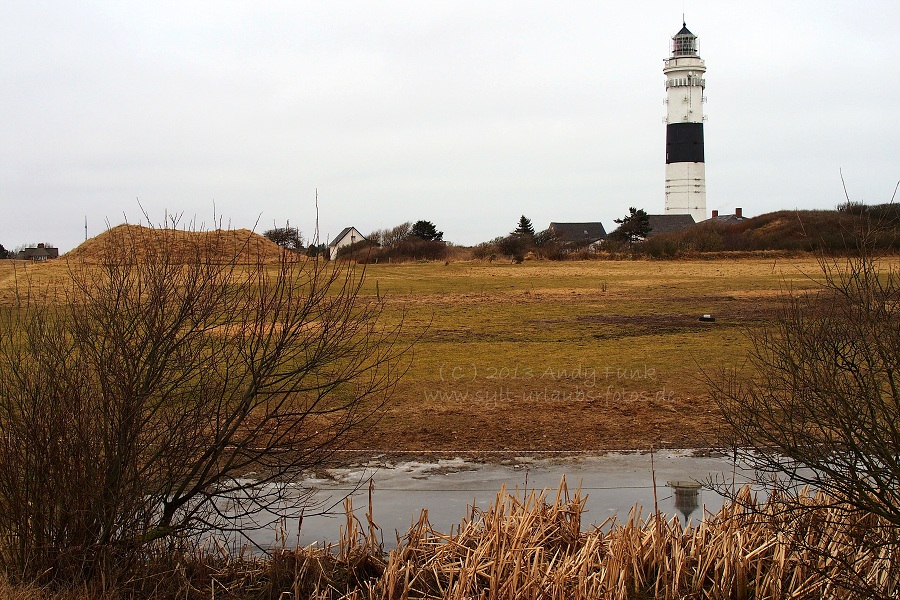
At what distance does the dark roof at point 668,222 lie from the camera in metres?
77.5

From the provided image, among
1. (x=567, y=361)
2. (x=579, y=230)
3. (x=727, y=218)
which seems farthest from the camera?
(x=579, y=230)

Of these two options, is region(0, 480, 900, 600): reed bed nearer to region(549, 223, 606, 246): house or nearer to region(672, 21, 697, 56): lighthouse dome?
region(672, 21, 697, 56): lighthouse dome

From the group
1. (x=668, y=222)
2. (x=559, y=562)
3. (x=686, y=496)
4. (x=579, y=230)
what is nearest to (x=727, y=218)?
(x=668, y=222)

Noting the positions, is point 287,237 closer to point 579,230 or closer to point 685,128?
→ point 685,128

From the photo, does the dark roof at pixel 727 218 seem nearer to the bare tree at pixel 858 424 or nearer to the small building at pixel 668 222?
the small building at pixel 668 222

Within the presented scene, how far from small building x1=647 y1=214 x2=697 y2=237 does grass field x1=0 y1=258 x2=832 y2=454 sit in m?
38.0

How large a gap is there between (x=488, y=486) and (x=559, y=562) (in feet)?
8.72

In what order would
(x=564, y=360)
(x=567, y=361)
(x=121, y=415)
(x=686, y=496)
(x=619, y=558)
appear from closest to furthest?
(x=121, y=415) → (x=619, y=558) → (x=686, y=496) → (x=567, y=361) → (x=564, y=360)

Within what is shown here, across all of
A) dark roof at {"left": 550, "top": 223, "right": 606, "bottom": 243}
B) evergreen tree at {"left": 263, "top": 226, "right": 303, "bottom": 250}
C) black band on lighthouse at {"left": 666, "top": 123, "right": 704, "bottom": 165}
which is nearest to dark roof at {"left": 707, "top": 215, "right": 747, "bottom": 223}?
black band on lighthouse at {"left": 666, "top": 123, "right": 704, "bottom": 165}

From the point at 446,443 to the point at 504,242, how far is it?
48.4 m

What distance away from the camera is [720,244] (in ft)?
185

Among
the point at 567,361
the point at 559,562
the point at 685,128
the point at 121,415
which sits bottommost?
the point at 559,562

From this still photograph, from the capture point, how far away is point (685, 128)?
7344 cm

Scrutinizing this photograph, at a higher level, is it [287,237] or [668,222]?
[668,222]
